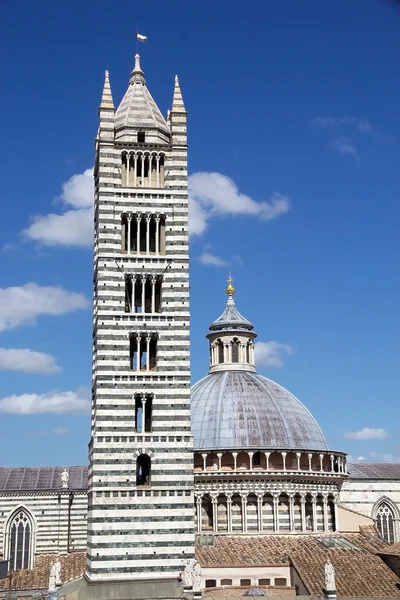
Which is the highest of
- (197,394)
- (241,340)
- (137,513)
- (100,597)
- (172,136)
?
(172,136)

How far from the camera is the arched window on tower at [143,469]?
127 ft

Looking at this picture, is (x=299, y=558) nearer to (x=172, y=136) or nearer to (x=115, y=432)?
(x=115, y=432)

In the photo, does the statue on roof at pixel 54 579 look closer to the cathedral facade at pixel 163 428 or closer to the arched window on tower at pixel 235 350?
the cathedral facade at pixel 163 428

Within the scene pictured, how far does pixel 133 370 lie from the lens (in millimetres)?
39375

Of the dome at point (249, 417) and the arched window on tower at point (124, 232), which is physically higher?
the arched window on tower at point (124, 232)

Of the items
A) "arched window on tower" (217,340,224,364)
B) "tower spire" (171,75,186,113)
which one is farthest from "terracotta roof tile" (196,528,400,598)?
"tower spire" (171,75,186,113)

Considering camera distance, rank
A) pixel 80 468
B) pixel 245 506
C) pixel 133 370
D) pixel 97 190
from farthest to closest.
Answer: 1. pixel 80 468
2. pixel 245 506
3. pixel 97 190
4. pixel 133 370

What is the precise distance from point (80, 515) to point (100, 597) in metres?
21.0

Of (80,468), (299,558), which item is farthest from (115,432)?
(80,468)

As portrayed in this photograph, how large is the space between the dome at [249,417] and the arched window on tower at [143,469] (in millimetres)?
11781

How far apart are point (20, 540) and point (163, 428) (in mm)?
22121

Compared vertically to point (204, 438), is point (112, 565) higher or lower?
lower

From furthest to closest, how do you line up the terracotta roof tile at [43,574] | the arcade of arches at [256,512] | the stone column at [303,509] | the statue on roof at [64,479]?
the statue on roof at [64,479]
the stone column at [303,509]
the arcade of arches at [256,512]
the terracotta roof tile at [43,574]

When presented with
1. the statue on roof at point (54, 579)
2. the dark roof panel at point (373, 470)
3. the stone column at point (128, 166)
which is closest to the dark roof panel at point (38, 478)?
the dark roof panel at point (373, 470)
